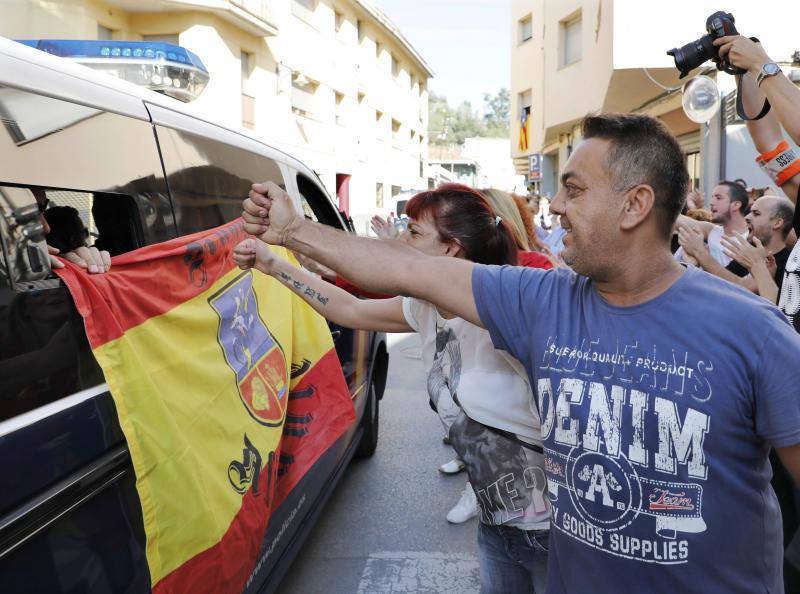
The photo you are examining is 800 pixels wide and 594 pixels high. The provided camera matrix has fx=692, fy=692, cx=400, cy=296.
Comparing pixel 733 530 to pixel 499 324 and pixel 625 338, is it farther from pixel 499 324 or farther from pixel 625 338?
pixel 499 324

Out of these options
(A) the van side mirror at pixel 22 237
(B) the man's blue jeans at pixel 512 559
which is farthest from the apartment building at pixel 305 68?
(B) the man's blue jeans at pixel 512 559

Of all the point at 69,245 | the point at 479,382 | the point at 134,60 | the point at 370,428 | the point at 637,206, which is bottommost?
the point at 370,428

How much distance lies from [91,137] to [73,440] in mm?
825

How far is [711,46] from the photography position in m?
2.64

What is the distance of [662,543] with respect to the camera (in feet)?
4.53

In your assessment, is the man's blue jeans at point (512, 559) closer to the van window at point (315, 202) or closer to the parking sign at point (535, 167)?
the van window at point (315, 202)

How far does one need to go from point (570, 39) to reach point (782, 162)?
1794cm

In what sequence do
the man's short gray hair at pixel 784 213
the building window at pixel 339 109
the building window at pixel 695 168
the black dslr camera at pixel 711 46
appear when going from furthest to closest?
the building window at pixel 339 109 → the building window at pixel 695 168 → the man's short gray hair at pixel 784 213 → the black dslr camera at pixel 711 46

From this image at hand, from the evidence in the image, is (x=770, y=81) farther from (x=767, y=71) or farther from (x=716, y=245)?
(x=716, y=245)

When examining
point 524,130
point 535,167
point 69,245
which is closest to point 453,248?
point 69,245

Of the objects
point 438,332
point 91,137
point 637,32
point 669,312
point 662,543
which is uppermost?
point 637,32

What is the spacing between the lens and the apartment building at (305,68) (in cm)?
1616

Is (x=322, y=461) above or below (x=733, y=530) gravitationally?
below

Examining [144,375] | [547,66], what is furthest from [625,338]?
[547,66]
